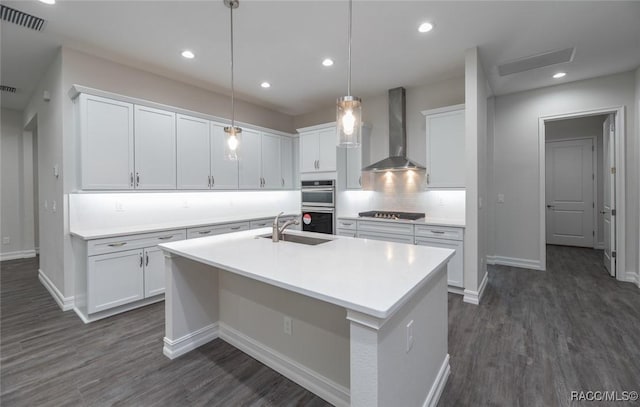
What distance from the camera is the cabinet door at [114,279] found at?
2.89 meters

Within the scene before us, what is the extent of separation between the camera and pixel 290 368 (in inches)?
80.2

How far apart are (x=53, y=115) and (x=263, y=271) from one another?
370 centimetres

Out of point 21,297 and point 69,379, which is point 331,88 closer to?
point 69,379

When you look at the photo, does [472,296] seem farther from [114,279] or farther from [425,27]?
[114,279]

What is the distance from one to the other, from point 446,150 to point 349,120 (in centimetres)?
259

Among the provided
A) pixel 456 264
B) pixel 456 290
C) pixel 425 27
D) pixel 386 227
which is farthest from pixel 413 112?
pixel 456 290

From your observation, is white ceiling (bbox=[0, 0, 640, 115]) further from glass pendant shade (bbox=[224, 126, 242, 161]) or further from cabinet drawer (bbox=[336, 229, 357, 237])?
cabinet drawer (bbox=[336, 229, 357, 237])

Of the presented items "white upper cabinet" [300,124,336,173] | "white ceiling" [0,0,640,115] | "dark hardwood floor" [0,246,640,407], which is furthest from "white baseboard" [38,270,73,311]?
"white upper cabinet" [300,124,336,173]

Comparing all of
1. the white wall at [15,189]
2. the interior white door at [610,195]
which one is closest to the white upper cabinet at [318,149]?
the interior white door at [610,195]

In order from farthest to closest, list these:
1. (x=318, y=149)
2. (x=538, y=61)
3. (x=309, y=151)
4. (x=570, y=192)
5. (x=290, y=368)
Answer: (x=570, y=192) < (x=309, y=151) < (x=318, y=149) < (x=538, y=61) < (x=290, y=368)

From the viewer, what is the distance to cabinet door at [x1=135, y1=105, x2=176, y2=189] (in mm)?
3463

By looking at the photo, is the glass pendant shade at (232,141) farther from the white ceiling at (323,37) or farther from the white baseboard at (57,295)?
the white baseboard at (57,295)

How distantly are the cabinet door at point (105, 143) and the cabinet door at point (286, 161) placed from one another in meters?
2.62

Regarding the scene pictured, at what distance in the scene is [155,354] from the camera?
2338 millimetres
